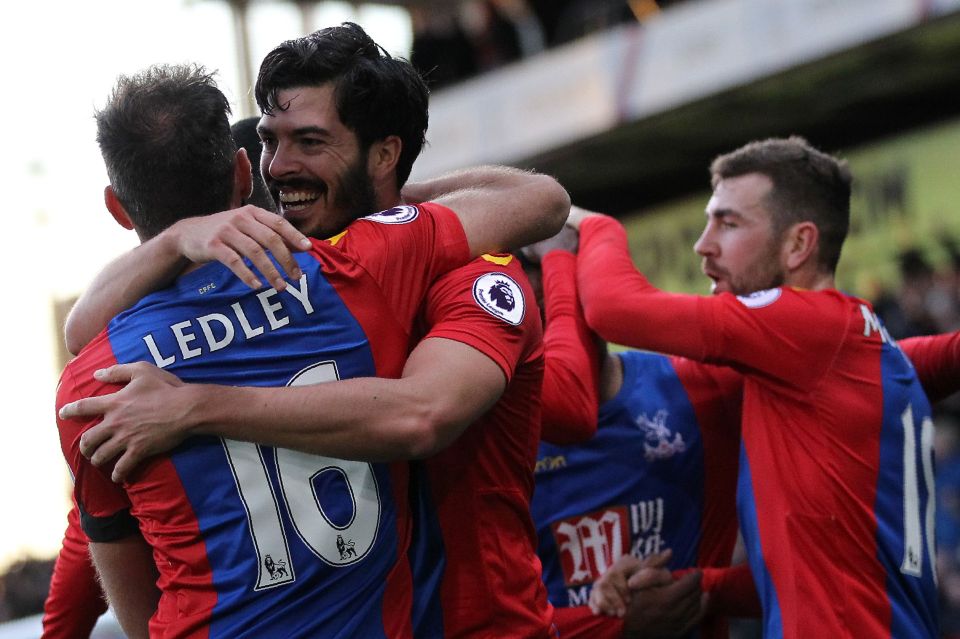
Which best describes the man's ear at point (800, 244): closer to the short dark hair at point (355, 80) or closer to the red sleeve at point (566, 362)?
the red sleeve at point (566, 362)

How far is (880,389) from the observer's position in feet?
10.7

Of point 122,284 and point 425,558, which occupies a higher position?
point 122,284

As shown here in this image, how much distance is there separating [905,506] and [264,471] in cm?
182

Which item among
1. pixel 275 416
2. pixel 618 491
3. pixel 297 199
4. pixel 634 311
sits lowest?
pixel 618 491

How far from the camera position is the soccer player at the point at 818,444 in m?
3.18

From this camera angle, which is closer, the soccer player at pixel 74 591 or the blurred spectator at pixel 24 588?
the soccer player at pixel 74 591

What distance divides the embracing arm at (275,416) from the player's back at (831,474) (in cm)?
126

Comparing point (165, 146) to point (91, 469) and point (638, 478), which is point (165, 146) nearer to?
point (91, 469)

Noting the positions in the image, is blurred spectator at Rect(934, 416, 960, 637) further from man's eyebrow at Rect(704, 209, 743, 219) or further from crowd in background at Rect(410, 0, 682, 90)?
crowd in background at Rect(410, 0, 682, 90)

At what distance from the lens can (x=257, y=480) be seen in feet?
7.46

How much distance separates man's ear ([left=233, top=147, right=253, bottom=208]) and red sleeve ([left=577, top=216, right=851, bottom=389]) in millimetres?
1174

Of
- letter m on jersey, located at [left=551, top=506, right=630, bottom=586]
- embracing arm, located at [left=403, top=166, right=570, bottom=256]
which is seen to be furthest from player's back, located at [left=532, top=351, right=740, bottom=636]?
embracing arm, located at [left=403, top=166, right=570, bottom=256]

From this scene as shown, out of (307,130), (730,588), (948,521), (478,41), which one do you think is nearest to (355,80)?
(307,130)

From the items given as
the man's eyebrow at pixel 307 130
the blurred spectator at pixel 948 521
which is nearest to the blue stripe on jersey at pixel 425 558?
the man's eyebrow at pixel 307 130
